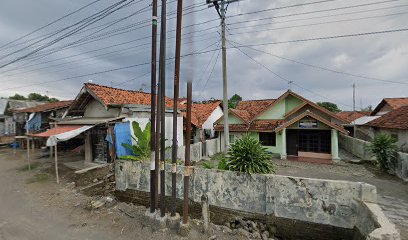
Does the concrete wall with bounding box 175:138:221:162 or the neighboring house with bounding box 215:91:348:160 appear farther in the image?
the neighboring house with bounding box 215:91:348:160

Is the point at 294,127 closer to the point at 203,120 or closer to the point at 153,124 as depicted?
the point at 203,120

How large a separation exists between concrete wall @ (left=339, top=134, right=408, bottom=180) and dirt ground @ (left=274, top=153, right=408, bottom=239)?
0.45 meters

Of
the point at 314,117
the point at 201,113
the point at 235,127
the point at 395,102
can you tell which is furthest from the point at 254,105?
the point at 395,102

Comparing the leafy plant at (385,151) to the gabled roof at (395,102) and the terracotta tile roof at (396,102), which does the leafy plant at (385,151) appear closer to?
the gabled roof at (395,102)

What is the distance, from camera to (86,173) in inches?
408

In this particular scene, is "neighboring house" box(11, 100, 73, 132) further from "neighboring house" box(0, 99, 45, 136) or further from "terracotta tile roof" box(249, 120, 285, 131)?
"terracotta tile roof" box(249, 120, 285, 131)

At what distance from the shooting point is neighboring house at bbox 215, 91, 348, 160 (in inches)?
624

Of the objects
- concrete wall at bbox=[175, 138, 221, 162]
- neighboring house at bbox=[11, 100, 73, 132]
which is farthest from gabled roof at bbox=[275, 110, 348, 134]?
neighboring house at bbox=[11, 100, 73, 132]

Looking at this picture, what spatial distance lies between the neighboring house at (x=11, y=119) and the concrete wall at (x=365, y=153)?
111 ft

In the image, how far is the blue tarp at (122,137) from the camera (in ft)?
35.7

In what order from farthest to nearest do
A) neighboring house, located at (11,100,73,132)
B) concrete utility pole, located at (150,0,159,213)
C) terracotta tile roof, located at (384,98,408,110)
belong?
terracotta tile roof, located at (384,98,408,110)
neighboring house, located at (11,100,73,132)
concrete utility pole, located at (150,0,159,213)

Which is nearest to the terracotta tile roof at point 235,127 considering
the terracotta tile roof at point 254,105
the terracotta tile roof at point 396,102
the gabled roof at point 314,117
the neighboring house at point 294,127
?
the neighboring house at point 294,127

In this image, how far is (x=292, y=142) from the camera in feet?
58.2

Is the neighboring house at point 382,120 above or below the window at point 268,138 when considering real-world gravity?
above
